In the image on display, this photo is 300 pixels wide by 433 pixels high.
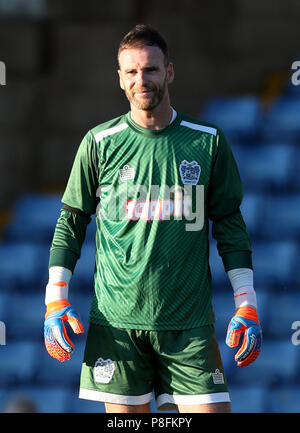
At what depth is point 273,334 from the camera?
812 cm

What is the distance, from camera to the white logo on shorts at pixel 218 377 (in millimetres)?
3711

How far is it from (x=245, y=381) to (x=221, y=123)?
240 centimetres

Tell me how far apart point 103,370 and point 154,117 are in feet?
2.99

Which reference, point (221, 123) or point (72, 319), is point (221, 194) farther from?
point (221, 123)

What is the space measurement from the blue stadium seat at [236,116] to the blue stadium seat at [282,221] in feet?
2.93

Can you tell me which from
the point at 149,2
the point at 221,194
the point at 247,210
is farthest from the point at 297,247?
the point at 221,194

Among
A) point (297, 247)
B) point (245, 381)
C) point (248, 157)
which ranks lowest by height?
point (245, 381)

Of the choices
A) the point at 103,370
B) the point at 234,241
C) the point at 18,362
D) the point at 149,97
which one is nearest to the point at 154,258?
the point at 234,241

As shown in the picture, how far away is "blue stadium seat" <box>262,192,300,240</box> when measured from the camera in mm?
8609

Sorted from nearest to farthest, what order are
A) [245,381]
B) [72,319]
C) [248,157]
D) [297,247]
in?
[72,319] < [245,381] < [297,247] < [248,157]

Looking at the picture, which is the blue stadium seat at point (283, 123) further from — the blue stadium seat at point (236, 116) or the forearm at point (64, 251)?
the forearm at point (64, 251)

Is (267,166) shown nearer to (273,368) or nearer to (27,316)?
(273,368)

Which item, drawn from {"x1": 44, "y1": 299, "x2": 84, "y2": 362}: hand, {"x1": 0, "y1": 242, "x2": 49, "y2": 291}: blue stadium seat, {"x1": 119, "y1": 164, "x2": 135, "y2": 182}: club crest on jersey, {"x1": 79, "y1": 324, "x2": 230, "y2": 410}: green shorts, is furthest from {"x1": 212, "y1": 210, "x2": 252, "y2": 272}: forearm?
{"x1": 0, "y1": 242, "x2": 49, "y2": 291}: blue stadium seat

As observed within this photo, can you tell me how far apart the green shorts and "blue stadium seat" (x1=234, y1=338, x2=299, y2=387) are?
164 inches
